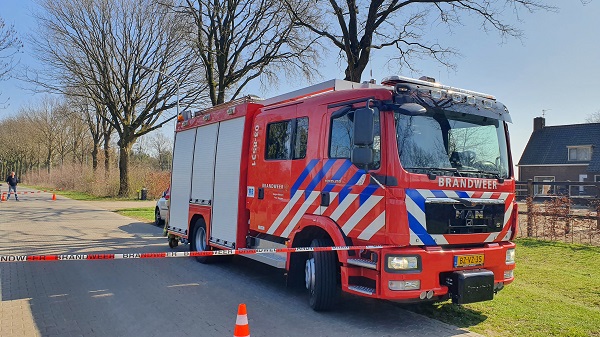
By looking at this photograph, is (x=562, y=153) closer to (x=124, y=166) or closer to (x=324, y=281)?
(x=124, y=166)

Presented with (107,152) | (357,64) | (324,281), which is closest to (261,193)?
(324,281)

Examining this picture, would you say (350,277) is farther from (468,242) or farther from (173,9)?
(173,9)

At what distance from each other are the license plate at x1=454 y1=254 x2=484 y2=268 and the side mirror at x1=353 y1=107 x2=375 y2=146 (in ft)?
5.65

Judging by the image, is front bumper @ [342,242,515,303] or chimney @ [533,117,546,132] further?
chimney @ [533,117,546,132]

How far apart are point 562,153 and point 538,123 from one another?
483 cm

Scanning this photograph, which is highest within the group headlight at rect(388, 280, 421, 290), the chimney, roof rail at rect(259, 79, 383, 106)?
the chimney

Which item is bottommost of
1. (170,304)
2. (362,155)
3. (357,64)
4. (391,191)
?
(170,304)

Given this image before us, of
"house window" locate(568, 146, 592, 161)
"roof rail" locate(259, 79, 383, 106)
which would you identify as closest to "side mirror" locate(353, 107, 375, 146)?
"roof rail" locate(259, 79, 383, 106)

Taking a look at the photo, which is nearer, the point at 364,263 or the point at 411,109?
the point at 411,109

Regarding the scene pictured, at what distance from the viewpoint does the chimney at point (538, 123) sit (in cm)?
4194

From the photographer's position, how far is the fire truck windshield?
17.6 ft

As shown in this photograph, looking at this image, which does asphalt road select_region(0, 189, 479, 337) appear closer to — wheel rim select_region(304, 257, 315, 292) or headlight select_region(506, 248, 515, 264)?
wheel rim select_region(304, 257, 315, 292)

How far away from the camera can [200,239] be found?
960 cm

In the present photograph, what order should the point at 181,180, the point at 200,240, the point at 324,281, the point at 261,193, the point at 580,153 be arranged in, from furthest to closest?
the point at 580,153, the point at 181,180, the point at 200,240, the point at 261,193, the point at 324,281
